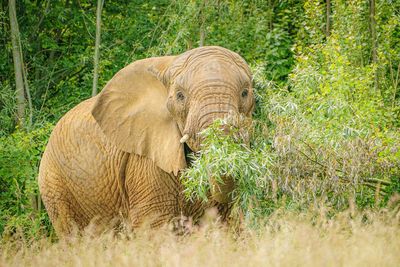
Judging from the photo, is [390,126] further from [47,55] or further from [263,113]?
[47,55]

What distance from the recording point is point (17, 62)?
50.6 ft

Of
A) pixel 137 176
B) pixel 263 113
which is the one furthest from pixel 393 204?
pixel 137 176

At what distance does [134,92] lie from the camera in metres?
11.3

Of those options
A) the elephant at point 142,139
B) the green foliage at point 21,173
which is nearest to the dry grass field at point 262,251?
the elephant at point 142,139

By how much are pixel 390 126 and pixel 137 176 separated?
3386 mm

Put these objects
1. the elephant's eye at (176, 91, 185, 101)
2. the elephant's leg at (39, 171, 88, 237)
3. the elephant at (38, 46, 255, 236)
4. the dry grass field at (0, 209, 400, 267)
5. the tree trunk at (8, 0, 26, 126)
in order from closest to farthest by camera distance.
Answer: the dry grass field at (0, 209, 400, 267) < the elephant at (38, 46, 255, 236) < the elephant's eye at (176, 91, 185, 101) < the elephant's leg at (39, 171, 88, 237) < the tree trunk at (8, 0, 26, 126)

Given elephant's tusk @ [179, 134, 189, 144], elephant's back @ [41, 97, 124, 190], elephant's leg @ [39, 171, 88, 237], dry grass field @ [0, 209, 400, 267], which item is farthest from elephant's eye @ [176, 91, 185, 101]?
elephant's leg @ [39, 171, 88, 237]

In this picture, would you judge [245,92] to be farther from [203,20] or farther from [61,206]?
[203,20]

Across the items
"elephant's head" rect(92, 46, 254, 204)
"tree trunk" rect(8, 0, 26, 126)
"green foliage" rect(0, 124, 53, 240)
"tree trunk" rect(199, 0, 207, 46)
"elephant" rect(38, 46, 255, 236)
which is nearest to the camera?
"elephant's head" rect(92, 46, 254, 204)

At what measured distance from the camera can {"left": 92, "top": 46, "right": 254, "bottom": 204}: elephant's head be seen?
10.0m

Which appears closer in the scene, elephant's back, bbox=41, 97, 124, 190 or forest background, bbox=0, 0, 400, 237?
forest background, bbox=0, 0, 400, 237

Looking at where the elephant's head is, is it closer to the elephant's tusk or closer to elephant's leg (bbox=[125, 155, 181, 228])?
the elephant's tusk

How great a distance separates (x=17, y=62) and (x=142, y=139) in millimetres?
4910

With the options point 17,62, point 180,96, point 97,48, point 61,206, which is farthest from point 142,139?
point 17,62
